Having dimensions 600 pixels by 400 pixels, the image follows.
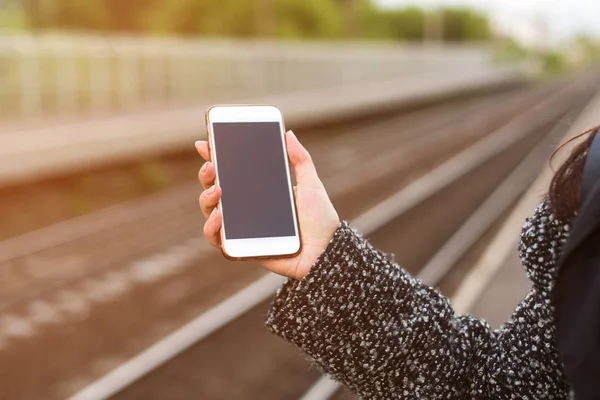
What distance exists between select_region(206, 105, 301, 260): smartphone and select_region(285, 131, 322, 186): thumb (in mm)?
17

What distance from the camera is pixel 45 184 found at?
14.4m

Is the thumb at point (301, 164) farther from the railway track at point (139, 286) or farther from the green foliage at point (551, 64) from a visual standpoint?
the green foliage at point (551, 64)

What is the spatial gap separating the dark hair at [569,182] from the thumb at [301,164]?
495mm

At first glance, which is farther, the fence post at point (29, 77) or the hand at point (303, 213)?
the fence post at point (29, 77)

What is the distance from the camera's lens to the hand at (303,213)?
1.64 metres

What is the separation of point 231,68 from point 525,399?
79.6ft

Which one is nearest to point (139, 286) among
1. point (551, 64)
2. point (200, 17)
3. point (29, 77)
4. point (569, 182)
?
point (569, 182)

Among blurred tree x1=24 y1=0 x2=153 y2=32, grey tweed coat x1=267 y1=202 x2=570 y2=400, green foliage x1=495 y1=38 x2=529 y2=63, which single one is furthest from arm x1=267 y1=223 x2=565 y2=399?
green foliage x1=495 y1=38 x2=529 y2=63

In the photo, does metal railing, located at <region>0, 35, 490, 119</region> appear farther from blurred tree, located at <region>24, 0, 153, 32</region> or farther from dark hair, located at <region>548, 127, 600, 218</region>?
dark hair, located at <region>548, 127, 600, 218</region>

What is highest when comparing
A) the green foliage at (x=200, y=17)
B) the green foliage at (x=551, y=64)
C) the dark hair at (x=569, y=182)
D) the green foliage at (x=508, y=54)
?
the dark hair at (x=569, y=182)

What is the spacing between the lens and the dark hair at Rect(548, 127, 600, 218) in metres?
1.31

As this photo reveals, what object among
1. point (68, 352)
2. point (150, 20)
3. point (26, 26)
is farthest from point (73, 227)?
point (150, 20)

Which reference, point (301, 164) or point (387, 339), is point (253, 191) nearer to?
point (301, 164)

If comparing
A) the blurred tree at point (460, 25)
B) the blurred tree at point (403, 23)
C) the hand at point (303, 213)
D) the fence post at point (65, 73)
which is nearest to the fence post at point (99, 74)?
the fence post at point (65, 73)
